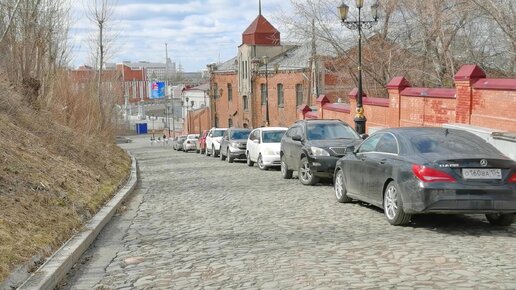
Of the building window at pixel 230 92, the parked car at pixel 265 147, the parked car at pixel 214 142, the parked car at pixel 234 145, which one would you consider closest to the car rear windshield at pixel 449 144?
the parked car at pixel 265 147

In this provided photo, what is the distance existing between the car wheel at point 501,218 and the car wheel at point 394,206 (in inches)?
52.7

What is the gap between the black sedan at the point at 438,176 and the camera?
26.4ft

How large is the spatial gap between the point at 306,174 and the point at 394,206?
6144mm

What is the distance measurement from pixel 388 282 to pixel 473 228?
3.46 metres

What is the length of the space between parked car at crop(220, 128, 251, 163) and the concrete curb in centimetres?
1552

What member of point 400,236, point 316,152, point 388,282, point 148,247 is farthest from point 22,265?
point 316,152

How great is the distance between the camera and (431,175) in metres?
8.13

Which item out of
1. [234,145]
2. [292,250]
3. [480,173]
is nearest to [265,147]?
[234,145]

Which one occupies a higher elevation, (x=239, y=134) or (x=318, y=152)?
(x=318, y=152)

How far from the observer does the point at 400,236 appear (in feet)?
26.7

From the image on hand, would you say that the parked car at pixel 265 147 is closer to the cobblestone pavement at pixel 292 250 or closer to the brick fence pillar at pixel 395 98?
the brick fence pillar at pixel 395 98

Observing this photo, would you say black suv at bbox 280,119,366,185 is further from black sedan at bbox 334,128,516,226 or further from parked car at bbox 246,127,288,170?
black sedan at bbox 334,128,516,226

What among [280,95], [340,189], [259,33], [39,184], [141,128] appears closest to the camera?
[39,184]

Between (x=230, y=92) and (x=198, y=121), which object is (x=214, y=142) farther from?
(x=198, y=121)
